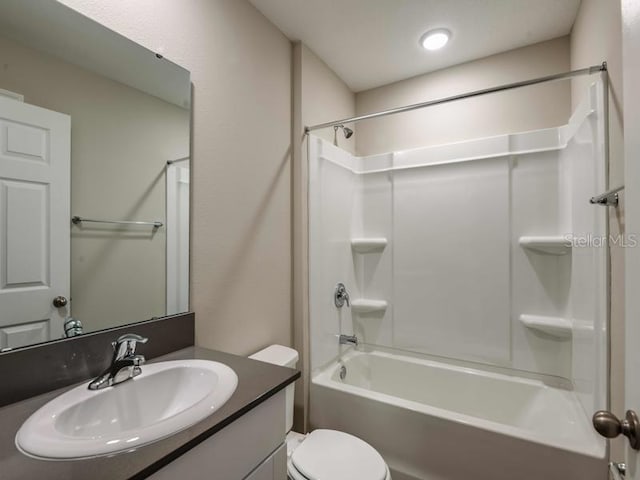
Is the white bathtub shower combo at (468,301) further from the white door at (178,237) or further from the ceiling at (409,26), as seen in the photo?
the white door at (178,237)

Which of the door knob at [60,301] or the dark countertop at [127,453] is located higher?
the door knob at [60,301]

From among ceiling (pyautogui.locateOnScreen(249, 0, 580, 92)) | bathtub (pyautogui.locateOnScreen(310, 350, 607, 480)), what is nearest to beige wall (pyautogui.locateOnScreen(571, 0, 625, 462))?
bathtub (pyautogui.locateOnScreen(310, 350, 607, 480))

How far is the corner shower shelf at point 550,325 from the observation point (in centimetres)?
181

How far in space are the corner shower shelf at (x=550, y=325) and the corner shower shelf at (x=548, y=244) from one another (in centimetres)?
41

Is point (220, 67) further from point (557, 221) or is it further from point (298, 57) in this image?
point (557, 221)

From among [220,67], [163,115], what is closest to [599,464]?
[163,115]

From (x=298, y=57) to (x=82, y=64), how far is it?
1.29 metres

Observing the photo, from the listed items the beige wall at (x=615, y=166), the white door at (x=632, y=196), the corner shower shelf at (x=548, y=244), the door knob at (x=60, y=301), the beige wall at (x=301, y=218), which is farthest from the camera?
the beige wall at (x=301, y=218)

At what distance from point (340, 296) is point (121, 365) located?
1529mm

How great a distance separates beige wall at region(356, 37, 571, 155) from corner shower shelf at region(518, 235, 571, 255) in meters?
0.76

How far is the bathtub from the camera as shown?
1292 mm

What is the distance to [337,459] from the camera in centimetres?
133

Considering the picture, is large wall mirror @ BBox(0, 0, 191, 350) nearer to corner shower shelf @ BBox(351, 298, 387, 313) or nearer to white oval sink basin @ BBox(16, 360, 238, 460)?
white oval sink basin @ BBox(16, 360, 238, 460)

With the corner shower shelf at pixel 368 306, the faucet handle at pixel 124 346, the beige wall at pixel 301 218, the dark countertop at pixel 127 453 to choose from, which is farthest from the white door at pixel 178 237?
the corner shower shelf at pixel 368 306
